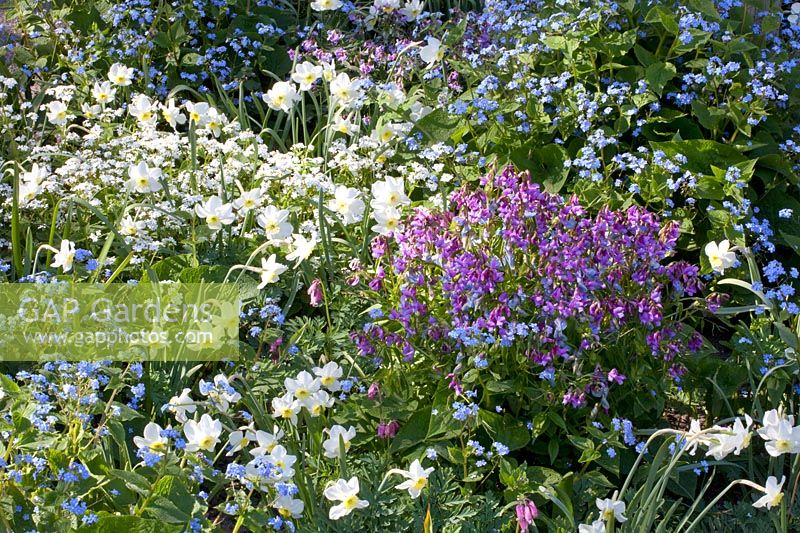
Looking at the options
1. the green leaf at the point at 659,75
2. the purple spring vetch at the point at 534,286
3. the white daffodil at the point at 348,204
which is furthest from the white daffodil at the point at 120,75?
the green leaf at the point at 659,75

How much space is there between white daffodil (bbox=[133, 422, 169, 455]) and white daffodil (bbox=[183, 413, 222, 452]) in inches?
2.2

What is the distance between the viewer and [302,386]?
269cm

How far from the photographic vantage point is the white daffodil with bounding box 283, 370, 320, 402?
105 inches

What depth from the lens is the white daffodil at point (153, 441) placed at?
2.46 meters

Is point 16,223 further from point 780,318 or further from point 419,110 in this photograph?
point 780,318

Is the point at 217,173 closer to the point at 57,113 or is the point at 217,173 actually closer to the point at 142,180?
the point at 142,180

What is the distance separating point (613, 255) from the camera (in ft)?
9.36

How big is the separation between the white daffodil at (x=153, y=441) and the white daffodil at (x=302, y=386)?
1.13ft

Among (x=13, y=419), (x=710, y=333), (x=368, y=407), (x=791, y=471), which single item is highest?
(x=13, y=419)

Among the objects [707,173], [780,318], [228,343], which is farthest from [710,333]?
[228,343]

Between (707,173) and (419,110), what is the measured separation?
1082 millimetres

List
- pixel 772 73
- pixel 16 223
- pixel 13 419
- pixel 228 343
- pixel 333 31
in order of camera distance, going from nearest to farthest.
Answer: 1. pixel 13 419
2. pixel 228 343
3. pixel 16 223
4. pixel 772 73
5. pixel 333 31

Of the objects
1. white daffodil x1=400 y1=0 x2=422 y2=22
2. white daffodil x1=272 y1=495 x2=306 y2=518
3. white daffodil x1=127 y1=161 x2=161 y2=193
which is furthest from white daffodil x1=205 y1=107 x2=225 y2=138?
white daffodil x1=272 y1=495 x2=306 y2=518

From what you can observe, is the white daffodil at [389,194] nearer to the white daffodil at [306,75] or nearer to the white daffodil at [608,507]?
the white daffodil at [306,75]
